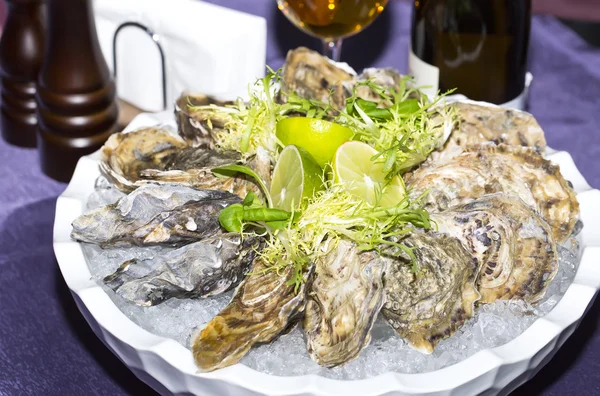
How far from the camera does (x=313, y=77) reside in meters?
1.54

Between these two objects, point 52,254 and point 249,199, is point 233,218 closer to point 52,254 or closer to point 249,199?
point 249,199

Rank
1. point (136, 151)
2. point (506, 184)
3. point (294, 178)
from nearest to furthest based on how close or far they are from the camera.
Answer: point (294, 178) < point (506, 184) < point (136, 151)

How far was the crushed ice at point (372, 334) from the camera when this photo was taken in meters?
0.99

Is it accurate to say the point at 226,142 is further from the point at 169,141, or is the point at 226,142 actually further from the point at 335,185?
the point at 335,185

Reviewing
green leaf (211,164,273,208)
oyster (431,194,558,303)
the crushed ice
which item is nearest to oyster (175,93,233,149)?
green leaf (211,164,273,208)

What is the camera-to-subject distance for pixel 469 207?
1186 mm

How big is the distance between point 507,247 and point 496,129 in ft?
1.16

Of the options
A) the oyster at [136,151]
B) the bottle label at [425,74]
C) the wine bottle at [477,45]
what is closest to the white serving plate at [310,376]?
the oyster at [136,151]

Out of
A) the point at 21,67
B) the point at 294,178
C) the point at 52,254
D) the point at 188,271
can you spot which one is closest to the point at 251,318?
the point at 188,271

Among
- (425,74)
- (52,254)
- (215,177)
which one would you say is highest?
(215,177)

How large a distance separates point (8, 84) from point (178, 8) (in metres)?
0.42

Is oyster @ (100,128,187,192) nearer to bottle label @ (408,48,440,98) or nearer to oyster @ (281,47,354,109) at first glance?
oyster @ (281,47,354,109)

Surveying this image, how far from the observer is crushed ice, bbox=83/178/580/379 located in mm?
988

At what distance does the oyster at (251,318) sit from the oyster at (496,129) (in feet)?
1.51
